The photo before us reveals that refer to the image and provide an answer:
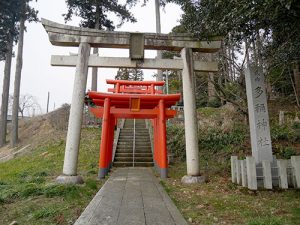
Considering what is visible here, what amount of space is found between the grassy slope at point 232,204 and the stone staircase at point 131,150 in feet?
17.0

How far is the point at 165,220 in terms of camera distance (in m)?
3.78

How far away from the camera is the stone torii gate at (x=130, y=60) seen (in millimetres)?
7598

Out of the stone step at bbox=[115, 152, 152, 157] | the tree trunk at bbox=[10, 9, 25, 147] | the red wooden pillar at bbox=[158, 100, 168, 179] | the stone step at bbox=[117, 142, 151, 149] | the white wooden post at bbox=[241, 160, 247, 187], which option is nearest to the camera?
the white wooden post at bbox=[241, 160, 247, 187]

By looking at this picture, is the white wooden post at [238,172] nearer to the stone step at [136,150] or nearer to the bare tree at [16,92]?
the stone step at [136,150]

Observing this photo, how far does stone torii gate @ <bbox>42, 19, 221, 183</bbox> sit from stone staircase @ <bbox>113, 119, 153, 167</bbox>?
4.95 meters

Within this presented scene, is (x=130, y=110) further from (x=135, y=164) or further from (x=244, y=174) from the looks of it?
(x=244, y=174)

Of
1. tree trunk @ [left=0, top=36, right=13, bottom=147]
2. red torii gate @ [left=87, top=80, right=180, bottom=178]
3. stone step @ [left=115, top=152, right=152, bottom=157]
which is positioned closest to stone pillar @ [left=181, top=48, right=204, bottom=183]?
red torii gate @ [left=87, top=80, right=180, bottom=178]

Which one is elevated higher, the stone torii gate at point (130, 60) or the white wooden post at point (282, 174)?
the stone torii gate at point (130, 60)

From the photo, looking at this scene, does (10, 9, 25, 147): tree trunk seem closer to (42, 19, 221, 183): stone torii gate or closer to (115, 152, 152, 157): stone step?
(115, 152, 152, 157): stone step

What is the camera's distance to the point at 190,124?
25.6ft

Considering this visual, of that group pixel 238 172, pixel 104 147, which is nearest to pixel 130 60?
pixel 104 147

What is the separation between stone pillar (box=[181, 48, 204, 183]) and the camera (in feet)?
24.8

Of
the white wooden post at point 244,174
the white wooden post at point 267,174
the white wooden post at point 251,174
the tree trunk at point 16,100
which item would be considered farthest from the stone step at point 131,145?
the tree trunk at point 16,100

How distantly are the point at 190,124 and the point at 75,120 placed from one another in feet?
11.1
